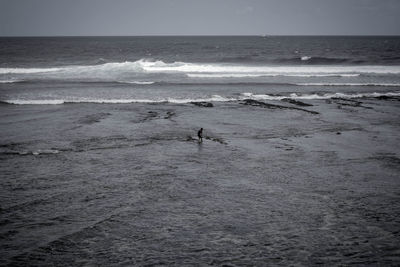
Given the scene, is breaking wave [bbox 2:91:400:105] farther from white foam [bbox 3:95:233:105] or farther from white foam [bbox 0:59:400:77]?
white foam [bbox 0:59:400:77]

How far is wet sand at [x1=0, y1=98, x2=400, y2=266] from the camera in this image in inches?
217

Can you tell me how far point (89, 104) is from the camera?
19016 mm

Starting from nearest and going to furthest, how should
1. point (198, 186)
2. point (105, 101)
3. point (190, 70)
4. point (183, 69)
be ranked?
point (198, 186)
point (105, 101)
point (190, 70)
point (183, 69)

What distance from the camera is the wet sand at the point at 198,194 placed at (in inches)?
217

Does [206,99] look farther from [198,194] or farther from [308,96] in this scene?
[198,194]

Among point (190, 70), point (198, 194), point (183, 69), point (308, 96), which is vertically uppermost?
point (183, 69)

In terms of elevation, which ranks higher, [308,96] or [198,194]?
[308,96]

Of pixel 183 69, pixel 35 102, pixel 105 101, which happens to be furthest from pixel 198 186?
pixel 183 69

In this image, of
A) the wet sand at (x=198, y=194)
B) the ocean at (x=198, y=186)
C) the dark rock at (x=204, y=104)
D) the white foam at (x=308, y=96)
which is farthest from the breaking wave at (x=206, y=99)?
the wet sand at (x=198, y=194)

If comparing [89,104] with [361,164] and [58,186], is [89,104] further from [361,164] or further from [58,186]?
[361,164]

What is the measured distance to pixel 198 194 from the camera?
7.61m

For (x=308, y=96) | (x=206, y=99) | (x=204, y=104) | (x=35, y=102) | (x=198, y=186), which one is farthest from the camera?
(x=308, y=96)

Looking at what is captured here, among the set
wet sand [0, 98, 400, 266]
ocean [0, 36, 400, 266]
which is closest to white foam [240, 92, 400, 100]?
ocean [0, 36, 400, 266]

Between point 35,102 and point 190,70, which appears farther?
point 190,70
